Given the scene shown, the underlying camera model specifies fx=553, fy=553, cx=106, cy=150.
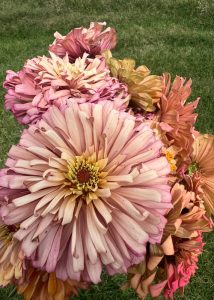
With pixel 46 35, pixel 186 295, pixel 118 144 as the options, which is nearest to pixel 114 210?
pixel 118 144

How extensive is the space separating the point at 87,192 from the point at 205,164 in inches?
13.8

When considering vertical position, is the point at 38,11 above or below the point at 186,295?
below

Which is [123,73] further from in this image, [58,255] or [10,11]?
[10,11]

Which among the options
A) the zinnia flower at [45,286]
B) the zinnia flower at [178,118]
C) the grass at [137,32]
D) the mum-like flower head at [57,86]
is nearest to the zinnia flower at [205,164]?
the zinnia flower at [178,118]

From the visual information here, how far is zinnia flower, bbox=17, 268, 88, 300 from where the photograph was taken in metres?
1.00

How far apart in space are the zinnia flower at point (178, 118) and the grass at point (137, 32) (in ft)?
8.17

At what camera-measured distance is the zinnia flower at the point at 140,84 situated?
1.07 metres

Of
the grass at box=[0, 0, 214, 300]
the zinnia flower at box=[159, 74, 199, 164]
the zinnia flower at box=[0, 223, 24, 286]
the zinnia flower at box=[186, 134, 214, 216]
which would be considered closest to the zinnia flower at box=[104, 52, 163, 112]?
the zinnia flower at box=[159, 74, 199, 164]

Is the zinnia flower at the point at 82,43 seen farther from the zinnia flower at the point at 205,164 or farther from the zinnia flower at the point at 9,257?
the zinnia flower at the point at 9,257

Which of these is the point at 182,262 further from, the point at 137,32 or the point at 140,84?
the point at 137,32

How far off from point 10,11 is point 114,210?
591 centimetres

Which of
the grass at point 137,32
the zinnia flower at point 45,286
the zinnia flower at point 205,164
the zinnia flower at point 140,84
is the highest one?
the zinnia flower at point 140,84

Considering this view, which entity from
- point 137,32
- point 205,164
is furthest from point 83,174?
point 137,32

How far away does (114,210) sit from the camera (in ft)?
2.78
